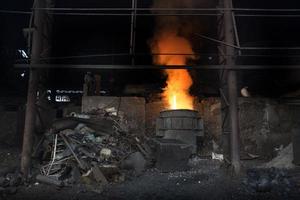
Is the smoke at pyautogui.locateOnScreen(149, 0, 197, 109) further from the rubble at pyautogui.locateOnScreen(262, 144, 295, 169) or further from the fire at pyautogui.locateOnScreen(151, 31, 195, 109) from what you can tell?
the rubble at pyautogui.locateOnScreen(262, 144, 295, 169)

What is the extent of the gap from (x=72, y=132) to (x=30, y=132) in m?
1.45

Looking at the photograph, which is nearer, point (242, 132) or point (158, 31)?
point (242, 132)

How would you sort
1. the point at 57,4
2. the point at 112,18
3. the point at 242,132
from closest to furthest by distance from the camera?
the point at 242,132 < the point at 57,4 < the point at 112,18

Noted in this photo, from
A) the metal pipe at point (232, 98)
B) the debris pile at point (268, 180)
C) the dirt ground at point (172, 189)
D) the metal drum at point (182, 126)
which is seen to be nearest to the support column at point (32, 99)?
the dirt ground at point (172, 189)

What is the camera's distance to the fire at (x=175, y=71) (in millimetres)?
15180

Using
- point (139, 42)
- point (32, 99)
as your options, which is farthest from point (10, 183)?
point (139, 42)

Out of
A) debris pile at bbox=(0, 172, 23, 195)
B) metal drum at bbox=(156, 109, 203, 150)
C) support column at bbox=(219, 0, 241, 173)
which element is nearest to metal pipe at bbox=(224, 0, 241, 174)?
support column at bbox=(219, 0, 241, 173)

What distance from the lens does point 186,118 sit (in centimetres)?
1326

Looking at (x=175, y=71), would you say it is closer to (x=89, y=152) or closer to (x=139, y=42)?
(x=139, y=42)

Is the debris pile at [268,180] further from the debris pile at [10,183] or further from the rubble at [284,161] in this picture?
the debris pile at [10,183]

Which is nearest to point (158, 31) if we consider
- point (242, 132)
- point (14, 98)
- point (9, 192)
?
point (242, 132)

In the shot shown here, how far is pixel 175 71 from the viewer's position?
16.3m

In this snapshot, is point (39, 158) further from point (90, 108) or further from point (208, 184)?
point (208, 184)

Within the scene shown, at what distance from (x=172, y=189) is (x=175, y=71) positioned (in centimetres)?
767
